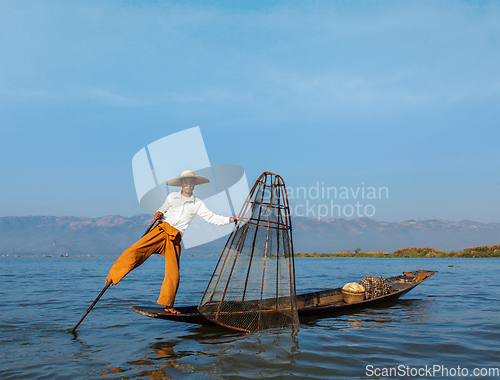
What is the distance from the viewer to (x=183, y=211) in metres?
6.61

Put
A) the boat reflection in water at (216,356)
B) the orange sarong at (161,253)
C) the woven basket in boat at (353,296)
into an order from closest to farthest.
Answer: the boat reflection in water at (216,356) → the orange sarong at (161,253) → the woven basket in boat at (353,296)

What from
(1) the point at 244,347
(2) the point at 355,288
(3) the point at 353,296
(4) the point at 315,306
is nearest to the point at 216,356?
(1) the point at 244,347

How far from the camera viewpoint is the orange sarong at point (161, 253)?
20.4 ft

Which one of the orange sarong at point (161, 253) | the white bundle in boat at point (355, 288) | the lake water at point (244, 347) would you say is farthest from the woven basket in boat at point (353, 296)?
the orange sarong at point (161, 253)

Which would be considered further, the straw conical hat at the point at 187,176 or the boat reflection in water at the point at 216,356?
the straw conical hat at the point at 187,176

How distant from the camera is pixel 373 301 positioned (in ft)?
31.7

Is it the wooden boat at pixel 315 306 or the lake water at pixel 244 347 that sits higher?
the wooden boat at pixel 315 306

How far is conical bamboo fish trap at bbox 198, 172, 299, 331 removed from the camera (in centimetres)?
687

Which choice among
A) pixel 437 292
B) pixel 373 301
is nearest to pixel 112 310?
pixel 373 301

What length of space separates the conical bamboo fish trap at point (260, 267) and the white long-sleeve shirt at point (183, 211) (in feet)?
1.94

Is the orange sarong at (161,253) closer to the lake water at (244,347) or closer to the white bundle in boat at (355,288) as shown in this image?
the lake water at (244,347)

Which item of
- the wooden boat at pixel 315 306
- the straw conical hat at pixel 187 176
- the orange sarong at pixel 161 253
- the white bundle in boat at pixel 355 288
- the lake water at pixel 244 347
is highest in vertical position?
the straw conical hat at pixel 187 176

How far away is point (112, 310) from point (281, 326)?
16.3 feet

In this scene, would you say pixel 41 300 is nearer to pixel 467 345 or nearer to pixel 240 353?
pixel 240 353
